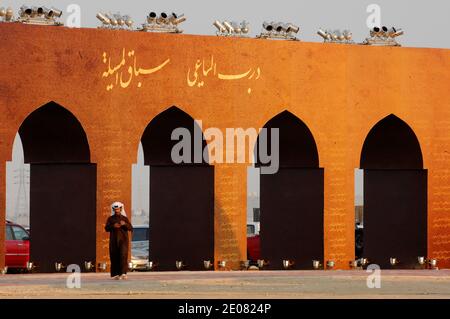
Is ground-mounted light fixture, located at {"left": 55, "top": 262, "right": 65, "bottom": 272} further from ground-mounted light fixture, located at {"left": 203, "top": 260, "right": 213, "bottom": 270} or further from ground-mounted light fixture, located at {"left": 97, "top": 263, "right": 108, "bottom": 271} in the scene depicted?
ground-mounted light fixture, located at {"left": 203, "top": 260, "right": 213, "bottom": 270}

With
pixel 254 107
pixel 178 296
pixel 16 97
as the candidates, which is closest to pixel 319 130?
pixel 254 107

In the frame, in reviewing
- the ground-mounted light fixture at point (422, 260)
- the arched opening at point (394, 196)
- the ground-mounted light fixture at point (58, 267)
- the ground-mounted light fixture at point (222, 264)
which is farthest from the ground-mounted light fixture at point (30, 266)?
the ground-mounted light fixture at point (422, 260)

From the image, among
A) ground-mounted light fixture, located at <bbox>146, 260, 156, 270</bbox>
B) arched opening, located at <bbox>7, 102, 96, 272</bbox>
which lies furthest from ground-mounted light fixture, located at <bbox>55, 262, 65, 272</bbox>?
ground-mounted light fixture, located at <bbox>146, 260, 156, 270</bbox>

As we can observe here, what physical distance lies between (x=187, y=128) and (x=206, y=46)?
62.6 inches

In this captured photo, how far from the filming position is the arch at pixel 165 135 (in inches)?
1152

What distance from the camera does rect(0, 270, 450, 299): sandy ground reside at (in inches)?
814

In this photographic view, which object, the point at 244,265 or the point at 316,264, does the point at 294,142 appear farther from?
the point at 244,265

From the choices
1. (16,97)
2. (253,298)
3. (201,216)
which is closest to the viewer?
→ (253,298)

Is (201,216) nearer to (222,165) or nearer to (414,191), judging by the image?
(222,165)

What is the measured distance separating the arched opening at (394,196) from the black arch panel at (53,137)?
6.32 metres

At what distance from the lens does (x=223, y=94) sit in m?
29.4

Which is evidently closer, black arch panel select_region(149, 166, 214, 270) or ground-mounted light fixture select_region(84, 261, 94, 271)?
ground-mounted light fixture select_region(84, 261, 94, 271)

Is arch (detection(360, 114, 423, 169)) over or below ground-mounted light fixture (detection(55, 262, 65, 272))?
over

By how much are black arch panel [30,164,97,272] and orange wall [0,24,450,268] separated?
0.40 m
